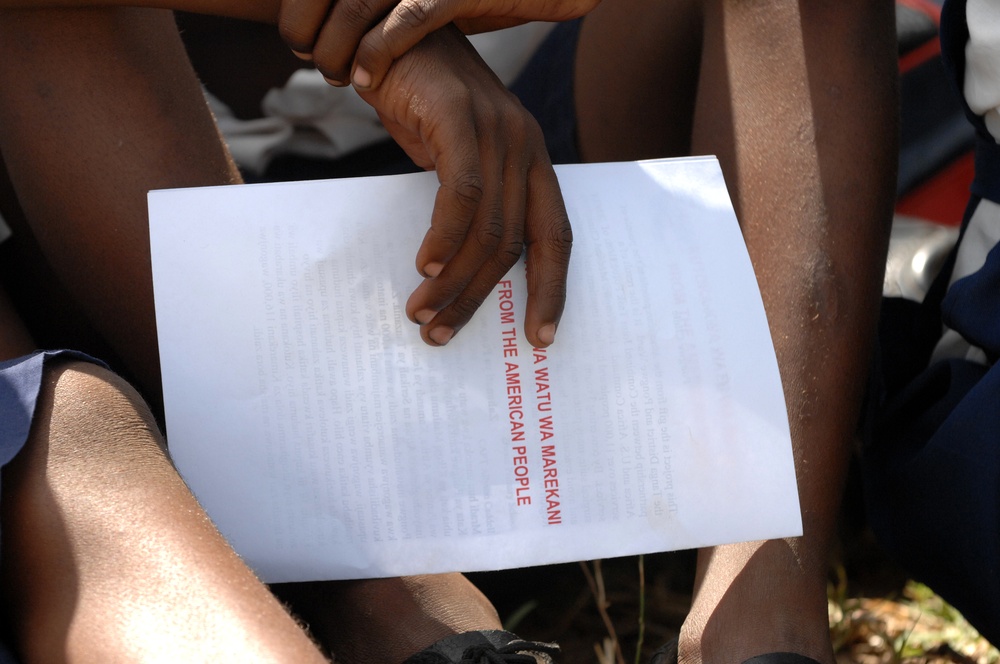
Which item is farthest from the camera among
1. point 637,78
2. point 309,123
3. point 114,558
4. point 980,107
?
point 309,123

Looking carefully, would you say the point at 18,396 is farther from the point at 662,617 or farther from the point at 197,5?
the point at 662,617

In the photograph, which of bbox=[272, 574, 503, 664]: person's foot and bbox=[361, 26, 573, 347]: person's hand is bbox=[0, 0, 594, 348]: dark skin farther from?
bbox=[272, 574, 503, 664]: person's foot

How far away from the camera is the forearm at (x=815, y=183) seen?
→ 0.87 m

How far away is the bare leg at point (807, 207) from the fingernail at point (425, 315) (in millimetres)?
330

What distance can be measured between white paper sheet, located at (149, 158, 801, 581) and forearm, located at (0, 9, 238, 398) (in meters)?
0.09

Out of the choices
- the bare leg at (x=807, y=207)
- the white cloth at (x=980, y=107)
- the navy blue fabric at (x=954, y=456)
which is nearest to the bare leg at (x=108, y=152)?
the bare leg at (x=807, y=207)

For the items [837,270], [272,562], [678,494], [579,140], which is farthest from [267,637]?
[579,140]

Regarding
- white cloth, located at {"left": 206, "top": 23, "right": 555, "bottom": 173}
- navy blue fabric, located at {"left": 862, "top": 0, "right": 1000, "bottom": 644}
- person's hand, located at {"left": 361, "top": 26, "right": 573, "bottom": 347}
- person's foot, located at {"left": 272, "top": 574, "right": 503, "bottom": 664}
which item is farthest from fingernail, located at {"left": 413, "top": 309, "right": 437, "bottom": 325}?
white cloth, located at {"left": 206, "top": 23, "right": 555, "bottom": 173}

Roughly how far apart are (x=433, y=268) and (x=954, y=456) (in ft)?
1.53

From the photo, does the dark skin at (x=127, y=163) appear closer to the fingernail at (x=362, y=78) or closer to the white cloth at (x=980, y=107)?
the fingernail at (x=362, y=78)

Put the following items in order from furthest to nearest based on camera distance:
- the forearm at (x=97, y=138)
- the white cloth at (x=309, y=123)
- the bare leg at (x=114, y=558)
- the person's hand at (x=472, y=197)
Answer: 1. the white cloth at (x=309, y=123)
2. the forearm at (x=97, y=138)
3. the person's hand at (x=472, y=197)
4. the bare leg at (x=114, y=558)

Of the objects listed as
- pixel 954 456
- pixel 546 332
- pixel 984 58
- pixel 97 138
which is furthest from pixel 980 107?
pixel 97 138

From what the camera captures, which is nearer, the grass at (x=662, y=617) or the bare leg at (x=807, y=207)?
the bare leg at (x=807, y=207)

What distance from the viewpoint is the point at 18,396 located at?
656 millimetres
